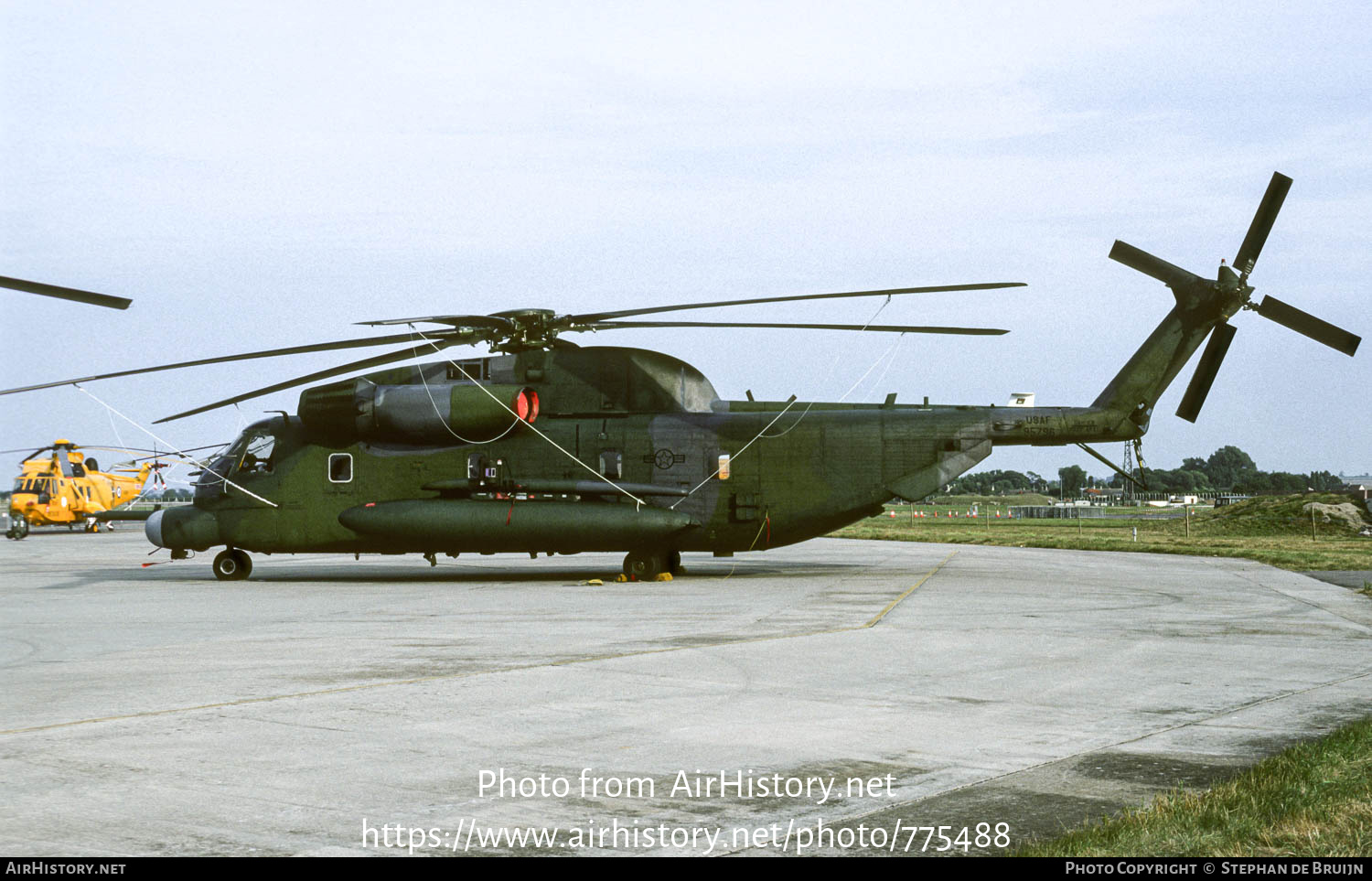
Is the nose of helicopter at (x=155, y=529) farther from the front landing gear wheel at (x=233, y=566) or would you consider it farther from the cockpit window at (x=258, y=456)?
the cockpit window at (x=258, y=456)

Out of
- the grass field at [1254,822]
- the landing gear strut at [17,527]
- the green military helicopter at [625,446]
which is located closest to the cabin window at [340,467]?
the green military helicopter at [625,446]

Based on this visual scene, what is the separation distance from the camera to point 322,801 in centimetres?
574

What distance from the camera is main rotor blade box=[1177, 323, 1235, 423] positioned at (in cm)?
2158

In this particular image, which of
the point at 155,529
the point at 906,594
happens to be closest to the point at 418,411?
the point at 155,529

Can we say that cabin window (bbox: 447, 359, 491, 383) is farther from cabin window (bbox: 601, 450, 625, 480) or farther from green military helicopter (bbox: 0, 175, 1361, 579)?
cabin window (bbox: 601, 450, 625, 480)

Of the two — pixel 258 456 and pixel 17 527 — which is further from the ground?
pixel 258 456

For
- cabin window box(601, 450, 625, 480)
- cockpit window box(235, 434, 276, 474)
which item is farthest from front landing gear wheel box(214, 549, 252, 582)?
cabin window box(601, 450, 625, 480)

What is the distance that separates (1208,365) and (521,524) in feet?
42.0

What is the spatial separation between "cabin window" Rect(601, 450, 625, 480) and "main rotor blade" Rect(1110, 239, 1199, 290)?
9658mm

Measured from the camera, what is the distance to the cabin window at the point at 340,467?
22.5 meters

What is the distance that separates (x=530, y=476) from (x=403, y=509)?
7.84 feet

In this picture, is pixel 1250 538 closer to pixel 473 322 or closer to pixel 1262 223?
pixel 1262 223

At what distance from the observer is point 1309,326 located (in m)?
20.6
